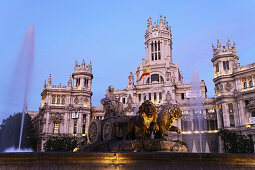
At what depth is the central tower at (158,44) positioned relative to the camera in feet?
236

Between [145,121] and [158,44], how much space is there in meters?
64.9

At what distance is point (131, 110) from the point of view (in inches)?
2411

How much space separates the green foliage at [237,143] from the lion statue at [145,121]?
3386 centimetres

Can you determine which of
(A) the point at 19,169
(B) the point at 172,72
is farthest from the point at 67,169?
(B) the point at 172,72

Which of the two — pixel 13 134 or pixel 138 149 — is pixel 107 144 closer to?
pixel 138 149

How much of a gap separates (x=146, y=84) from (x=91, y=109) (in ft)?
52.8

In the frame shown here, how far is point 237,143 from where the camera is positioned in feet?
133

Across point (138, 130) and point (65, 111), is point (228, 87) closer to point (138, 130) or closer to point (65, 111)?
point (65, 111)

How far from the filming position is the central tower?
72000 millimetres

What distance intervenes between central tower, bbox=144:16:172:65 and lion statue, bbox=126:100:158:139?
60.3 meters

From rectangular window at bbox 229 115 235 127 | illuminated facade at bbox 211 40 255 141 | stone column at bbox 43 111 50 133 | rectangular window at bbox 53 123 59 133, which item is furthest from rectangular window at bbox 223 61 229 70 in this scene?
stone column at bbox 43 111 50 133

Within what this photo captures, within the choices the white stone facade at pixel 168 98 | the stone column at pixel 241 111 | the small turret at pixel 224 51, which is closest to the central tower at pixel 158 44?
the white stone facade at pixel 168 98

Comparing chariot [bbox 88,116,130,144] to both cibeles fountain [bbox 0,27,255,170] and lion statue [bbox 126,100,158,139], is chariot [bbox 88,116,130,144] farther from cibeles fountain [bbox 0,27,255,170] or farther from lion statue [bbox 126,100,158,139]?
lion statue [bbox 126,100,158,139]

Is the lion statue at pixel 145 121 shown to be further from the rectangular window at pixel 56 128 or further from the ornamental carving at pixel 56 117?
the rectangular window at pixel 56 128
